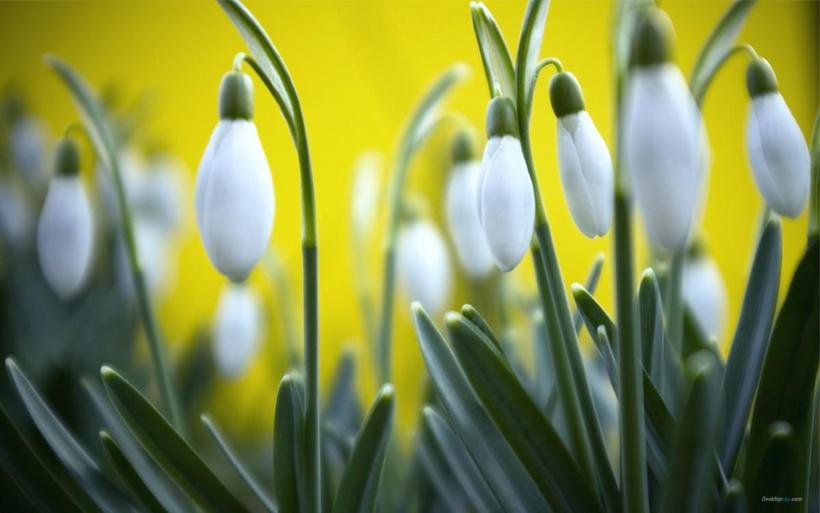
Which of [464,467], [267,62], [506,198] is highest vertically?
[267,62]

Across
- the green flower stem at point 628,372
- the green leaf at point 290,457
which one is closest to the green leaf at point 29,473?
the green leaf at point 290,457

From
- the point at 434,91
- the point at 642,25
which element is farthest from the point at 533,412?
the point at 434,91

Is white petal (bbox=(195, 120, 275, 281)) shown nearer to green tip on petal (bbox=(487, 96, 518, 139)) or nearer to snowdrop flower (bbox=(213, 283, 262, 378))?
green tip on petal (bbox=(487, 96, 518, 139))

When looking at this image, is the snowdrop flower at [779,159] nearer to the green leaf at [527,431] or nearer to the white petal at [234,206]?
the green leaf at [527,431]

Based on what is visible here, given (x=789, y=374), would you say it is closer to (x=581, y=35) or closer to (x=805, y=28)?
(x=805, y=28)

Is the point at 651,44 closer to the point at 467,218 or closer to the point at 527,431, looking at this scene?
the point at 527,431

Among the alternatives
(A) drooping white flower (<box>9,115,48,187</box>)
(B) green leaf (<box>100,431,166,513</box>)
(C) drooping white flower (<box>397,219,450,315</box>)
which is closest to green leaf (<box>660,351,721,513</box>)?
(B) green leaf (<box>100,431,166,513</box>)

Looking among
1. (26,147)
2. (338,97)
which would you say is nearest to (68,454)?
(26,147)
